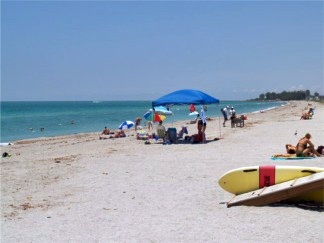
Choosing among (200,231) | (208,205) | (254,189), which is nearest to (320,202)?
(254,189)

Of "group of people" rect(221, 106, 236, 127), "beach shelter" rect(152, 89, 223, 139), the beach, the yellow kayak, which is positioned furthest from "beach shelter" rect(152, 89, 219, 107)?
"group of people" rect(221, 106, 236, 127)

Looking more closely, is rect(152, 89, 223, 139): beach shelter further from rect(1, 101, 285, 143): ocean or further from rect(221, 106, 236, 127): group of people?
rect(1, 101, 285, 143): ocean

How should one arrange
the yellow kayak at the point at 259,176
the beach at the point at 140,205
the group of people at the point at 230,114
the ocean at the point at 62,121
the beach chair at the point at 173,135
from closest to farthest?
1. the beach at the point at 140,205
2. the yellow kayak at the point at 259,176
3. the beach chair at the point at 173,135
4. the group of people at the point at 230,114
5. the ocean at the point at 62,121

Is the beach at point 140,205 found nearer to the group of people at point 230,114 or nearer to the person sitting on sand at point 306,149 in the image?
the person sitting on sand at point 306,149

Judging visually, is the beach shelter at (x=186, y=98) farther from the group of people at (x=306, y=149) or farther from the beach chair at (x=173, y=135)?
the group of people at (x=306, y=149)

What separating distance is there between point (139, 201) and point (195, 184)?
1.64 meters

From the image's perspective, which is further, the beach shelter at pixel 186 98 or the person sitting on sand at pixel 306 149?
the beach shelter at pixel 186 98

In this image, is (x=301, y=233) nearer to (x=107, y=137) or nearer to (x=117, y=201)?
(x=117, y=201)

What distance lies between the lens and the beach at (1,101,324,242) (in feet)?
20.1


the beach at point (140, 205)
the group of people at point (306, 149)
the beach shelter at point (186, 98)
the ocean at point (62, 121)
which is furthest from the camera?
the ocean at point (62, 121)

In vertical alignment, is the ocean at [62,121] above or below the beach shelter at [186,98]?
below

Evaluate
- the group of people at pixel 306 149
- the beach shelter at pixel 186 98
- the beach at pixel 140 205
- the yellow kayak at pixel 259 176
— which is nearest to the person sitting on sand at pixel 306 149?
the group of people at pixel 306 149

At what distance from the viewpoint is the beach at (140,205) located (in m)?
6.12

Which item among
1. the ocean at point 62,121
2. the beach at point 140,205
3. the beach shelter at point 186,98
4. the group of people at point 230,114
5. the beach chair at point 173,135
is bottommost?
the ocean at point 62,121
